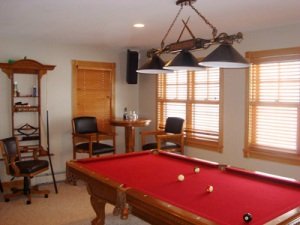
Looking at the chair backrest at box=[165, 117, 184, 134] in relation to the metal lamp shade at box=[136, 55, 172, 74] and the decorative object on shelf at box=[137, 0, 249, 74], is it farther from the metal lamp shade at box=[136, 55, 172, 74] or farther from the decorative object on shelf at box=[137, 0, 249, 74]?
the metal lamp shade at box=[136, 55, 172, 74]

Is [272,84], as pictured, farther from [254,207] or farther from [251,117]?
[254,207]

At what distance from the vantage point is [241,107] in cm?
475

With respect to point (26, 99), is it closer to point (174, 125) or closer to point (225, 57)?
point (174, 125)

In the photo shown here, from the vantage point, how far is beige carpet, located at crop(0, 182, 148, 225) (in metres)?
3.82

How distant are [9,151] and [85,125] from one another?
150cm

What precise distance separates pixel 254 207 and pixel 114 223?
2.13 meters

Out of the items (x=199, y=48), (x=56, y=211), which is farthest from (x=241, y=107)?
(x=56, y=211)

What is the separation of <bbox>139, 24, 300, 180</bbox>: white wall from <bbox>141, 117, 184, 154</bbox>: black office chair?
0.40 metres

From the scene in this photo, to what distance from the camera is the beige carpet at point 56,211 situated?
3.82m

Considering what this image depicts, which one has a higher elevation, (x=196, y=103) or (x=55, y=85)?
(x=55, y=85)

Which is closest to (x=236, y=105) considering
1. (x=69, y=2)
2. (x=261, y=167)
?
(x=261, y=167)

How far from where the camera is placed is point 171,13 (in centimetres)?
358

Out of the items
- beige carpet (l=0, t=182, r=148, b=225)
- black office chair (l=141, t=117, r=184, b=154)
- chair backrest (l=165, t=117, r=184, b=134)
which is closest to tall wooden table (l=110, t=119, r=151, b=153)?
black office chair (l=141, t=117, r=184, b=154)

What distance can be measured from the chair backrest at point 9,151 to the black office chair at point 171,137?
199 cm
